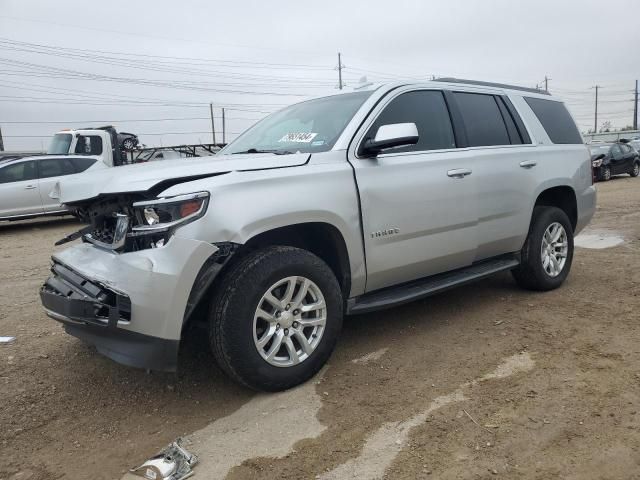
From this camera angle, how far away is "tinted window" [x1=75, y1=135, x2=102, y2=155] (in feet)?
45.7

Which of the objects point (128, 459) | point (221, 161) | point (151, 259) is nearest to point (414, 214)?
point (221, 161)

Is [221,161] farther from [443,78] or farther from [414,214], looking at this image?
[443,78]

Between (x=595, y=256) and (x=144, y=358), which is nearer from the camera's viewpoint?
(x=144, y=358)

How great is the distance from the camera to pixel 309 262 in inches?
128

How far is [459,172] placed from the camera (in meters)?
4.16

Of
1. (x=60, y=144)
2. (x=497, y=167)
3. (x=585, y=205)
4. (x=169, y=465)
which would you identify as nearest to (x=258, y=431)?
(x=169, y=465)

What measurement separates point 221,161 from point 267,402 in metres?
1.46

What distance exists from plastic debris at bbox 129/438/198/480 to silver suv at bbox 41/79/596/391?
45cm

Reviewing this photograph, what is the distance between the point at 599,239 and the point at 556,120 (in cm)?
312

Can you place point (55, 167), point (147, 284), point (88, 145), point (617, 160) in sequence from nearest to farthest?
point (147, 284), point (55, 167), point (88, 145), point (617, 160)

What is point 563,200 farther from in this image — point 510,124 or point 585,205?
point 510,124

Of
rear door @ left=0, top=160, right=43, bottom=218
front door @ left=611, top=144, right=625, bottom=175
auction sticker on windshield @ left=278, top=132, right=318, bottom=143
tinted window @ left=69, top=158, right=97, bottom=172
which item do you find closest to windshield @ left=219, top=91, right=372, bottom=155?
auction sticker on windshield @ left=278, top=132, right=318, bottom=143

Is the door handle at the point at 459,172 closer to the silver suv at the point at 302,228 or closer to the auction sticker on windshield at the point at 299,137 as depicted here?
the silver suv at the point at 302,228

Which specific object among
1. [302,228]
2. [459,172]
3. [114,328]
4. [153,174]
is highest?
[153,174]
